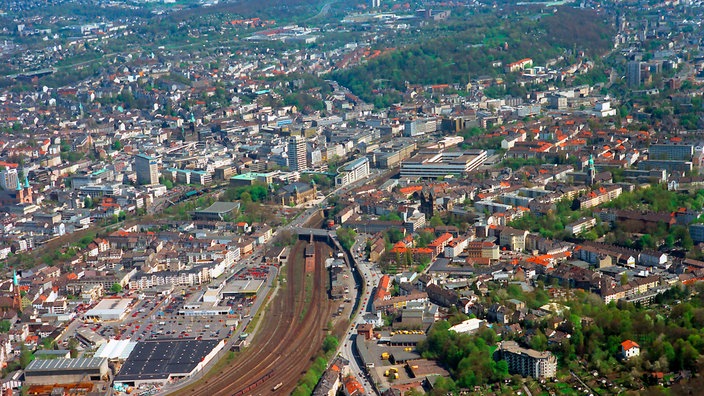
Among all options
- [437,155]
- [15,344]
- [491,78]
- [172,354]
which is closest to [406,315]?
[172,354]

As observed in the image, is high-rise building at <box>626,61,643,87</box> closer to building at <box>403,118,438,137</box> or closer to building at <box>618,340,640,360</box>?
building at <box>403,118,438,137</box>

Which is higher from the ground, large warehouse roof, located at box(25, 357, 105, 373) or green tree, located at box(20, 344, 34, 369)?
large warehouse roof, located at box(25, 357, 105, 373)

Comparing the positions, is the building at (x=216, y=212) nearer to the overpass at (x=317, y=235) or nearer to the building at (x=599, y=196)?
the overpass at (x=317, y=235)

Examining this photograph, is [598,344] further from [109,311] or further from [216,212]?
[216,212]

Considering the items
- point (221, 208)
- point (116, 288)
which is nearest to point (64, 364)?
point (116, 288)

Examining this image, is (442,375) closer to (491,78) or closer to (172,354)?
(172,354)

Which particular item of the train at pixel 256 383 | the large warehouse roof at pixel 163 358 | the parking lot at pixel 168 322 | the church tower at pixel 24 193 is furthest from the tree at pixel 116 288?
the church tower at pixel 24 193

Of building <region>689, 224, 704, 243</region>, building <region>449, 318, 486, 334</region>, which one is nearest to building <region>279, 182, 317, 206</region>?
building <region>689, 224, 704, 243</region>
